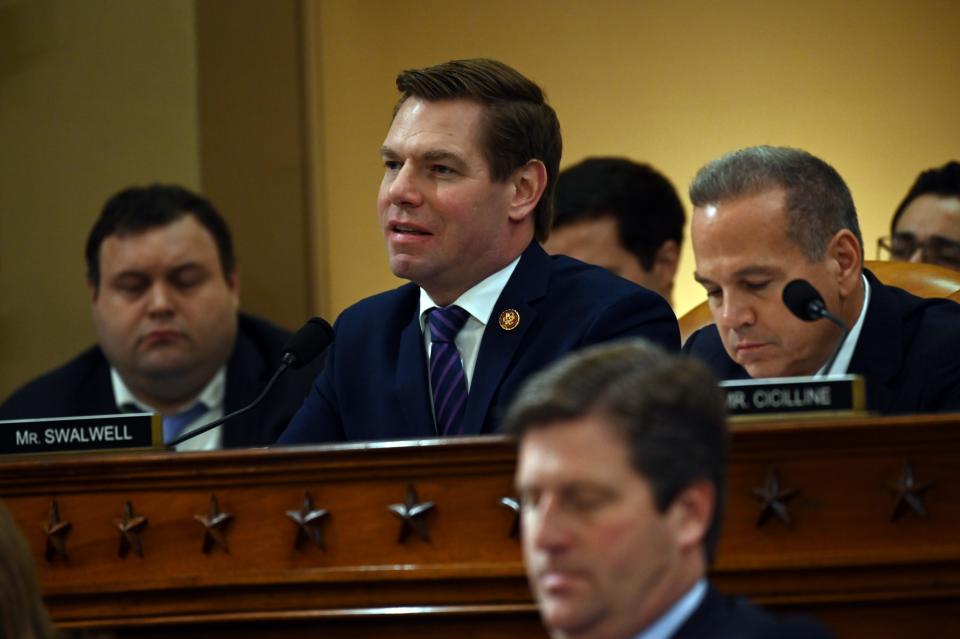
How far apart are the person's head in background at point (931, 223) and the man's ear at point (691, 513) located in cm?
287

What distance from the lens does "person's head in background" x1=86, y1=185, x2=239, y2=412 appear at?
4266 mm

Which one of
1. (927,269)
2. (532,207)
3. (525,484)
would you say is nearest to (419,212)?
(532,207)

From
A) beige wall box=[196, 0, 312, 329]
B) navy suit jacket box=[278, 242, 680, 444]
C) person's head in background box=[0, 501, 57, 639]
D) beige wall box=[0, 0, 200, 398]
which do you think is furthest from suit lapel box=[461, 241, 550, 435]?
beige wall box=[0, 0, 200, 398]

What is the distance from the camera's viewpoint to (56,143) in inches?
207

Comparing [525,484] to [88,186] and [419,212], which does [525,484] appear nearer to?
[419,212]

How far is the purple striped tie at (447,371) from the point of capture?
2.73 m

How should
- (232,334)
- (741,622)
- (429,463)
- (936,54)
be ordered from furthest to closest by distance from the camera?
(936,54) < (232,334) < (429,463) < (741,622)

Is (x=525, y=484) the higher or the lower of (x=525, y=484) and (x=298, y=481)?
the higher

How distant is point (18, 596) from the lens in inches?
63.8

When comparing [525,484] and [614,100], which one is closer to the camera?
[525,484]

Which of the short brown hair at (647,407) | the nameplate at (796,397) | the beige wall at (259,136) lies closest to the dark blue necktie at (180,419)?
the beige wall at (259,136)

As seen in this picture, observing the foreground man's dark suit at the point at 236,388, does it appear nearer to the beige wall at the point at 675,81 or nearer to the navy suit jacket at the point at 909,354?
the beige wall at the point at 675,81

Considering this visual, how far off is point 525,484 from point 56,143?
414 cm

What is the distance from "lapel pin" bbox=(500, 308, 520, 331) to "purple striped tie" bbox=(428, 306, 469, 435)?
10 cm
